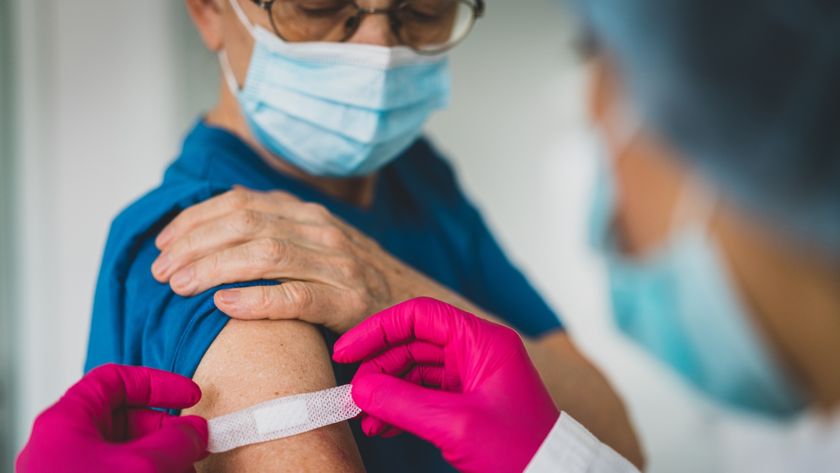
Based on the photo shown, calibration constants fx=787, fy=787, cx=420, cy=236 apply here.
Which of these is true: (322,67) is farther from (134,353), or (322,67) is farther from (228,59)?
(134,353)

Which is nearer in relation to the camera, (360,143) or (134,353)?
(134,353)

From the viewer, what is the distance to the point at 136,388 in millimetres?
773

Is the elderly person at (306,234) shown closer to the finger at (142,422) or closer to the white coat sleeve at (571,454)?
the finger at (142,422)

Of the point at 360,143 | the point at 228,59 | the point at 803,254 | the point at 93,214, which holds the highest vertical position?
the point at 228,59

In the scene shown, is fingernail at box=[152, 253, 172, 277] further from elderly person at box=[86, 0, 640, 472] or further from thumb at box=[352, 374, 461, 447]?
thumb at box=[352, 374, 461, 447]

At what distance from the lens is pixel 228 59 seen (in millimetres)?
1205

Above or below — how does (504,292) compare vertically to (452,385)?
below

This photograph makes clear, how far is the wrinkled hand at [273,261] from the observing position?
89 centimetres

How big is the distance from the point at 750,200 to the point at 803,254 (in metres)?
0.27

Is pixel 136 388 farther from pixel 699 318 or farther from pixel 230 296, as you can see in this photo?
pixel 699 318

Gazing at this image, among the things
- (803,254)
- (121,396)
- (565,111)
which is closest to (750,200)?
(803,254)

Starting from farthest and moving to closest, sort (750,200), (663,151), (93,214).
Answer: (663,151), (750,200), (93,214)

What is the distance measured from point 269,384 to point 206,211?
0.24 metres

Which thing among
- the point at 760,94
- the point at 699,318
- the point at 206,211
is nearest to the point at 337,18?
the point at 206,211
